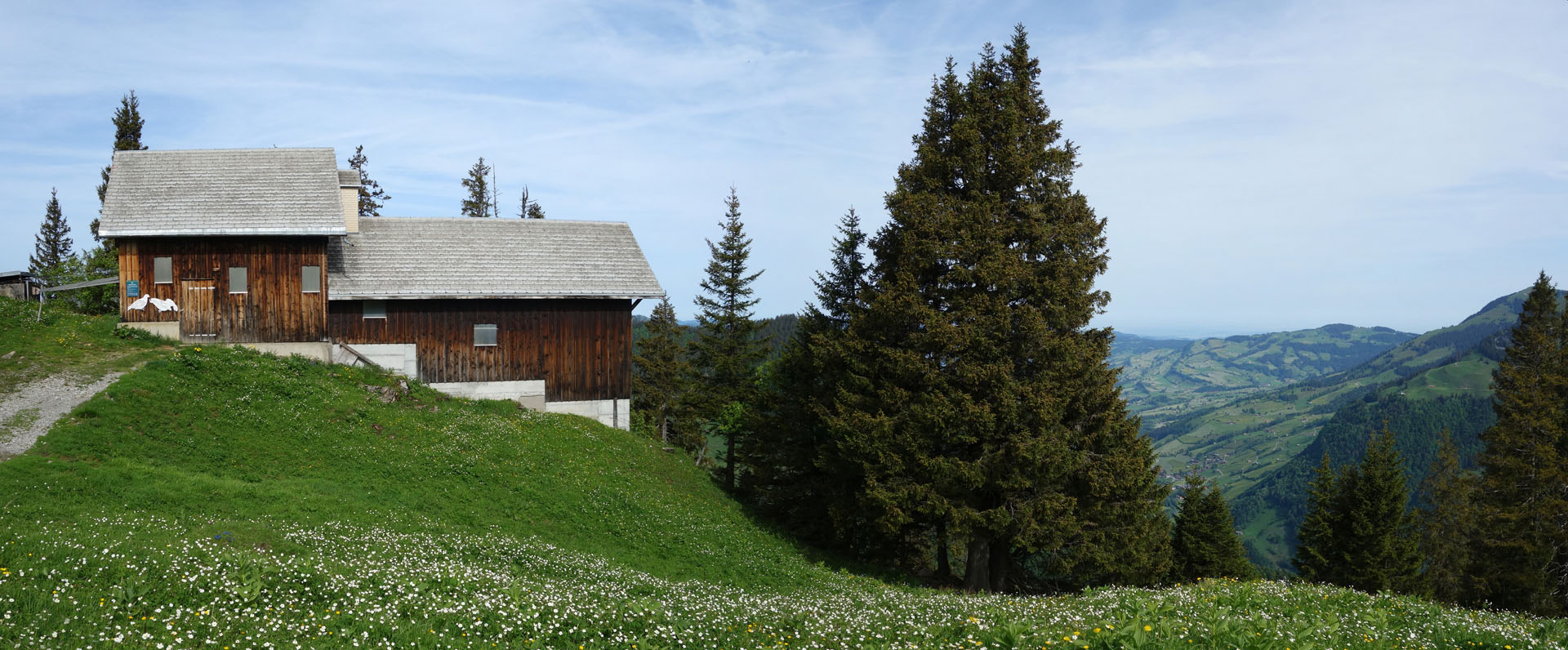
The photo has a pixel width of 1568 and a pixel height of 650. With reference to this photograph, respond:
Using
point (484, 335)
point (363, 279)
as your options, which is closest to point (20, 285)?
point (363, 279)

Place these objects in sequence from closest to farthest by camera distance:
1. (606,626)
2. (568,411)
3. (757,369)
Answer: (606,626)
(568,411)
(757,369)

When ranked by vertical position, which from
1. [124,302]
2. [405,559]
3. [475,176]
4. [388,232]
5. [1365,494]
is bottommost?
[1365,494]

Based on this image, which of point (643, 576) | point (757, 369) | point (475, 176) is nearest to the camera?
point (643, 576)

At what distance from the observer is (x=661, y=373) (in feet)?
202

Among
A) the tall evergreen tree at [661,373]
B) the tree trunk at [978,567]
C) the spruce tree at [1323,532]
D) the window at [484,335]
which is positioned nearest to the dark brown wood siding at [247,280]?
the window at [484,335]

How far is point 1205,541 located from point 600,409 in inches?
1708

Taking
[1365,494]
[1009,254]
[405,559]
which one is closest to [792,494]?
[1009,254]

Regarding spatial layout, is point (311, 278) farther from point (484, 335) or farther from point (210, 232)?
point (484, 335)

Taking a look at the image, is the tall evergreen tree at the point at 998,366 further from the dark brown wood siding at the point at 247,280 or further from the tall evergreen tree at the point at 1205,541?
the tall evergreen tree at the point at 1205,541

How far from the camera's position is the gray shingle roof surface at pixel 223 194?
30.3 meters

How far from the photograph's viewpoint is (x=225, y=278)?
3112 cm

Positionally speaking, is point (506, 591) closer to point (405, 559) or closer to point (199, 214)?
point (405, 559)

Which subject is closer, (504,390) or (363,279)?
(363,279)

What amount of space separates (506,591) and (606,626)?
6.98 feet
